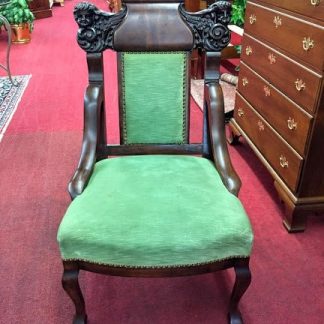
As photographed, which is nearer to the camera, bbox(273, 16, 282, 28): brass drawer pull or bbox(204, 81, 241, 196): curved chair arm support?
bbox(204, 81, 241, 196): curved chair arm support

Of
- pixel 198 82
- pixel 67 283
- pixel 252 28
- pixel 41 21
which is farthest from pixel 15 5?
pixel 67 283

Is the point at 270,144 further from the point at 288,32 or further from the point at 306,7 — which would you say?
the point at 306,7

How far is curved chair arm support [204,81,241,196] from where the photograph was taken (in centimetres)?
139

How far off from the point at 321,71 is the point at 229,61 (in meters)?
3.24

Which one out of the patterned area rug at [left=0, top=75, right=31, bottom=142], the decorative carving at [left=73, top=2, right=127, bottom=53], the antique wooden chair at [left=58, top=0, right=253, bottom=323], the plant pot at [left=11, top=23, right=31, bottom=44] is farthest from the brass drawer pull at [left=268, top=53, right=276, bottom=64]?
the plant pot at [left=11, top=23, right=31, bottom=44]

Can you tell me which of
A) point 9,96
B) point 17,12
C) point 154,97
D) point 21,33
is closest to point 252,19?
point 154,97

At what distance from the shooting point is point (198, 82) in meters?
4.05

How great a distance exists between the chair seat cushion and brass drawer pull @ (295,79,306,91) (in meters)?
0.75

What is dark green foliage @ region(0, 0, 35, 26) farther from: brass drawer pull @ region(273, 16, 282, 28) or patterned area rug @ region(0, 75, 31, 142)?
brass drawer pull @ region(273, 16, 282, 28)

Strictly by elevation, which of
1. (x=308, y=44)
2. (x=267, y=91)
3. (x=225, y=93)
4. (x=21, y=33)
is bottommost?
(x=225, y=93)

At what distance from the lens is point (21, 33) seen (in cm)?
573

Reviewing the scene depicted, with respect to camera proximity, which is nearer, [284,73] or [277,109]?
[284,73]

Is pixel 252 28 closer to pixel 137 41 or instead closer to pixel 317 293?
pixel 137 41

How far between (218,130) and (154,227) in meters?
0.50
